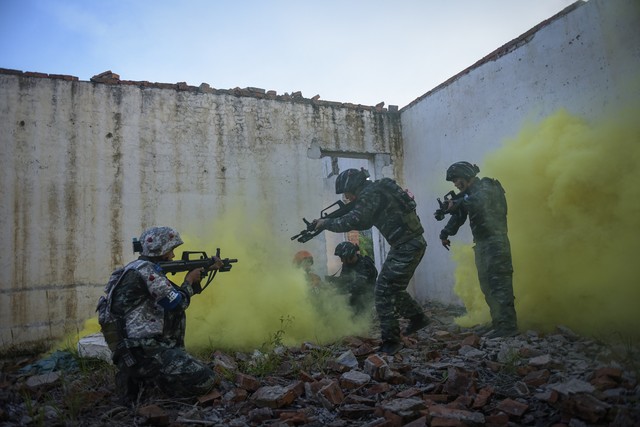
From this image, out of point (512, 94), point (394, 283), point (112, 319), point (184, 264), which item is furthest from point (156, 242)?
point (512, 94)

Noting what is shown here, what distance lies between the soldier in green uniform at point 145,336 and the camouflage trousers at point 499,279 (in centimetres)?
336

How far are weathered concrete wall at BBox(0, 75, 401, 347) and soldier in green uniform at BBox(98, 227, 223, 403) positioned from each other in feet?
12.6

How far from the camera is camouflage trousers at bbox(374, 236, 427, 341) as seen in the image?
449cm

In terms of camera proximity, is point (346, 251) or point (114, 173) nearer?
point (346, 251)

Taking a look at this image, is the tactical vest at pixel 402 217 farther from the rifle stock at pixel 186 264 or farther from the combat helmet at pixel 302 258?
the combat helmet at pixel 302 258

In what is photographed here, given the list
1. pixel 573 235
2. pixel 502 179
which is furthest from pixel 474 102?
pixel 573 235

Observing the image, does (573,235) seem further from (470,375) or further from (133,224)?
(133,224)

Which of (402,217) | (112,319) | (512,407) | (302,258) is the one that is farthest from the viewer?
(302,258)

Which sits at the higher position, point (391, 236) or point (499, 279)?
point (391, 236)

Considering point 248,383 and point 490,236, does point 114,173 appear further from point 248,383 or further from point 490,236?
Answer: point 490,236

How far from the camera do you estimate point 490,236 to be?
5.05 m

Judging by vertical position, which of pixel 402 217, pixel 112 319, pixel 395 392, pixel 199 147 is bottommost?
pixel 395 392

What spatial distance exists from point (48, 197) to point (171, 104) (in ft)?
8.71

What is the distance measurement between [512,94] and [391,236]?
3.83 m
